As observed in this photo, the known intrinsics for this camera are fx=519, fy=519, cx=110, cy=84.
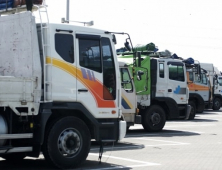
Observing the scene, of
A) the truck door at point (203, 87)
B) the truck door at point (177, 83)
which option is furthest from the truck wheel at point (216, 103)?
the truck door at point (177, 83)

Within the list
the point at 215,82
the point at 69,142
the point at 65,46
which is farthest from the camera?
the point at 215,82

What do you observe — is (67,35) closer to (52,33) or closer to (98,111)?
(52,33)

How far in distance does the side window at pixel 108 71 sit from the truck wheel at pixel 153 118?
8111 millimetres

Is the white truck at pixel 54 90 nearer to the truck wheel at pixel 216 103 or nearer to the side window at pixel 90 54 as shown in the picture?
the side window at pixel 90 54

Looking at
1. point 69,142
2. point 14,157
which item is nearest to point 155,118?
point 14,157

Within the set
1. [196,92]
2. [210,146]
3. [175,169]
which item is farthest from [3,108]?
[196,92]

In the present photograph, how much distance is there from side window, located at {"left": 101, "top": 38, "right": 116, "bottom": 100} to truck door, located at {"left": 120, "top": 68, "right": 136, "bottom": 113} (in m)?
5.30

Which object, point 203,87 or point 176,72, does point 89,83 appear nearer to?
point 176,72

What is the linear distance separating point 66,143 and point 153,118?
938 cm

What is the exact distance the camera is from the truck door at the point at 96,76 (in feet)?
34.2

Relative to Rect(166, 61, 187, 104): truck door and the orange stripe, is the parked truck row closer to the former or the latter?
the orange stripe

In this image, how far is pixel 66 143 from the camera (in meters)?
10.1

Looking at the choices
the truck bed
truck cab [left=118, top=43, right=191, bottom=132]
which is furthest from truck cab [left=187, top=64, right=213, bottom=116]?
the truck bed

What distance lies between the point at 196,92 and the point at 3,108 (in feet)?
68.7
